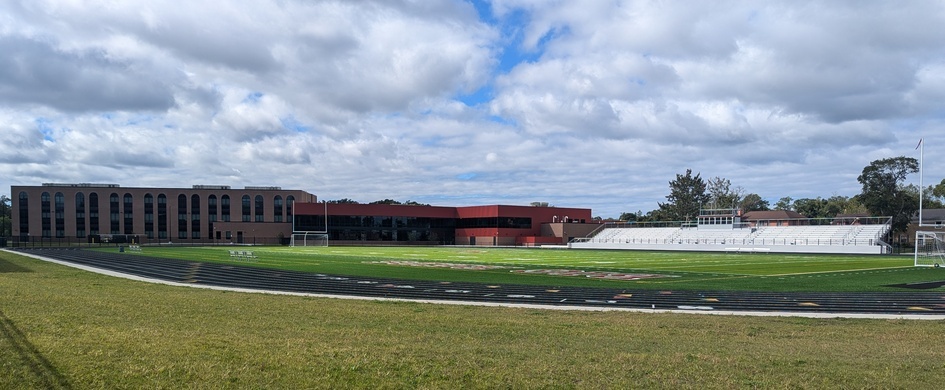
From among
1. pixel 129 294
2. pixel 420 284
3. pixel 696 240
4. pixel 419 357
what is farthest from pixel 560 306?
pixel 696 240

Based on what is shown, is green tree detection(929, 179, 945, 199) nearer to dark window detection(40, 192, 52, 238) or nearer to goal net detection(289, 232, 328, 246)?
goal net detection(289, 232, 328, 246)

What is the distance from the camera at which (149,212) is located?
4154 inches

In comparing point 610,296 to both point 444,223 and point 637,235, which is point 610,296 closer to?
point 637,235

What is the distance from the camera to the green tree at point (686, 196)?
116 metres

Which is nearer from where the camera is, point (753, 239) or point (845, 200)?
point (753, 239)

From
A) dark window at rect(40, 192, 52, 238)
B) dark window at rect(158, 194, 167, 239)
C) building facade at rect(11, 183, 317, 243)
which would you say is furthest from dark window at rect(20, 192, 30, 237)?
dark window at rect(158, 194, 167, 239)

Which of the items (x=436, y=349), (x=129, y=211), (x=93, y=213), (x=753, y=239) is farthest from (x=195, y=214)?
(x=436, y=349)

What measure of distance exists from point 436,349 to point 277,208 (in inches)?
4222

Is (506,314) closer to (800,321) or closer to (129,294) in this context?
(800,321)

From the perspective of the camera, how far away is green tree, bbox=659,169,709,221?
11606cm

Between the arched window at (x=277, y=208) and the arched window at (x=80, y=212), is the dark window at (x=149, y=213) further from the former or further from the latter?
the arched window at (x=277, y=208)

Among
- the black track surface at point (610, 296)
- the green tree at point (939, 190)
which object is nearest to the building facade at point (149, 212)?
the black track surface at point (610, 296)

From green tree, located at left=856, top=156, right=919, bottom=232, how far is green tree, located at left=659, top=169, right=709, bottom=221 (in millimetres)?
34021

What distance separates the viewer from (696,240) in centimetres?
7600
